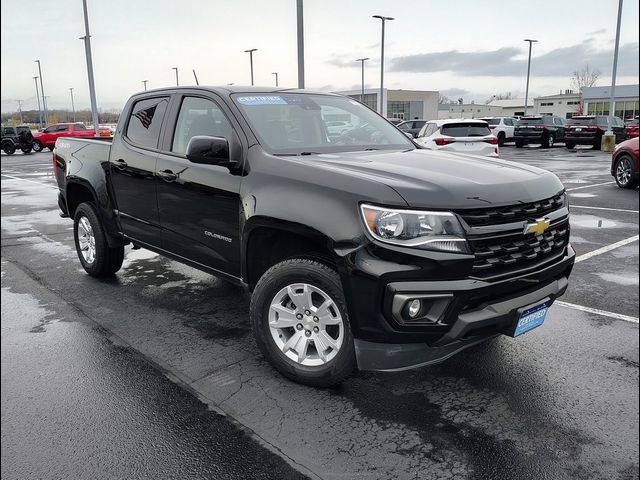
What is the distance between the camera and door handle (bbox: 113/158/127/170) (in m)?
5.18

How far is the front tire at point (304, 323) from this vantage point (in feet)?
10.7

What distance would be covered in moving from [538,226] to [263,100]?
7.54 ft


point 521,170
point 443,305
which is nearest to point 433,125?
point 521,170

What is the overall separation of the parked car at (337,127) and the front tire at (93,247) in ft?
8.79

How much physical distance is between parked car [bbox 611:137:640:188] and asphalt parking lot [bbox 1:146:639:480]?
8.22 meters

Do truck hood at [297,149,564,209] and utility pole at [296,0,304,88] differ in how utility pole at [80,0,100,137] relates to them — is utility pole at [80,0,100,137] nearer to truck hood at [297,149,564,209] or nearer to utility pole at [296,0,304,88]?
utility pole at [296,0,304,88]

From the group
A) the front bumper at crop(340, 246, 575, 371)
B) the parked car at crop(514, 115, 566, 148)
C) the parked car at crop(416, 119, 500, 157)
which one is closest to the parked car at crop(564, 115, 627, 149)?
the parked car at crop(514, 115, 566, 148)

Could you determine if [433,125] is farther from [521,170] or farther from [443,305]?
[443,305]

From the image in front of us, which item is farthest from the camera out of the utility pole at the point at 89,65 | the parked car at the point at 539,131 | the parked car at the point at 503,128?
the parked car at the point at 503,128

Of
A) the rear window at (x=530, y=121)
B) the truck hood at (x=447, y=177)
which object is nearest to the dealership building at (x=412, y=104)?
the rear window at (x=530, y=121)

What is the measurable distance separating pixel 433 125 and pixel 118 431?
45.8 ft

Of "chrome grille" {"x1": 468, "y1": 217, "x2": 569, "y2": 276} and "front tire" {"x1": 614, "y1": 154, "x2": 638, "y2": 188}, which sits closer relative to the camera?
"chrome grille" {"x1": 468, "y1": 217, "x2": 569, "y2": 276}

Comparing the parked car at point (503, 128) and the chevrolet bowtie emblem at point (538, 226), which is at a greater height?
the chevrolet bowtie emblem at point (538, 226)

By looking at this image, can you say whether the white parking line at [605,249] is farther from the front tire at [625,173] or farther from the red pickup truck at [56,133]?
the red pickup truck at [56,133]
